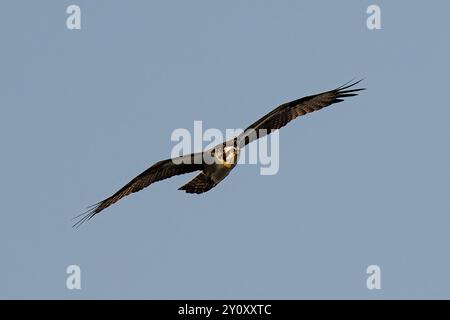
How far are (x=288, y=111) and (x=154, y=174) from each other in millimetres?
2428

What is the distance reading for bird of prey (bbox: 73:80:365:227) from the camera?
79.8 feet

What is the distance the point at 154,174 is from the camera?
2508cm

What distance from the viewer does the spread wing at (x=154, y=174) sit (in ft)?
81.4

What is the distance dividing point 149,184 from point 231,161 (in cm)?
171

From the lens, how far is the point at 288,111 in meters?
24.9

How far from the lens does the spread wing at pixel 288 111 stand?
2464 cm

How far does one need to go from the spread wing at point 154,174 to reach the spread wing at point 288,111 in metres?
0.91

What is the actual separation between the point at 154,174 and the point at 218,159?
1354 millimetres

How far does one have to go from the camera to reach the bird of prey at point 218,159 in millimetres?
24312

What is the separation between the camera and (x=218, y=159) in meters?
24.3
